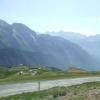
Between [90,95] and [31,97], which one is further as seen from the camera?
[31,97]

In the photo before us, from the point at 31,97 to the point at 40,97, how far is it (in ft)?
2.97

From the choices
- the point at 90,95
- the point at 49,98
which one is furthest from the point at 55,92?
the point at 90,95

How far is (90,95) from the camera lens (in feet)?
82.4

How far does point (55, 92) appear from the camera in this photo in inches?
1115

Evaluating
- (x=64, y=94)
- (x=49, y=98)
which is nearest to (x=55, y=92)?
(x=64, y=94)

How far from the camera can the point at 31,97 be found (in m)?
27.0

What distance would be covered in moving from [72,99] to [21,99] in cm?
513

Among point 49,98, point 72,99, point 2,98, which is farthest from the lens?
point 2,98

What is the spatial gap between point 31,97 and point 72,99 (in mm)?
4761

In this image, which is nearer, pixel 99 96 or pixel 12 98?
pixel 99 96

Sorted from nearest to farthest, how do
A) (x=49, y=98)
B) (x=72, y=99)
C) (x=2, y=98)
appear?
(x=72, y=99) → (x=49, y=98) → (x=2, y=98)

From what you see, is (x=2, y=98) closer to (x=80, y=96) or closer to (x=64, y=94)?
(x=64, y=94)

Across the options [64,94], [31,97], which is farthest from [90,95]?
[31,97]

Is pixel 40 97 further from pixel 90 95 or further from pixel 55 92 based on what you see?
pixel 90 95
